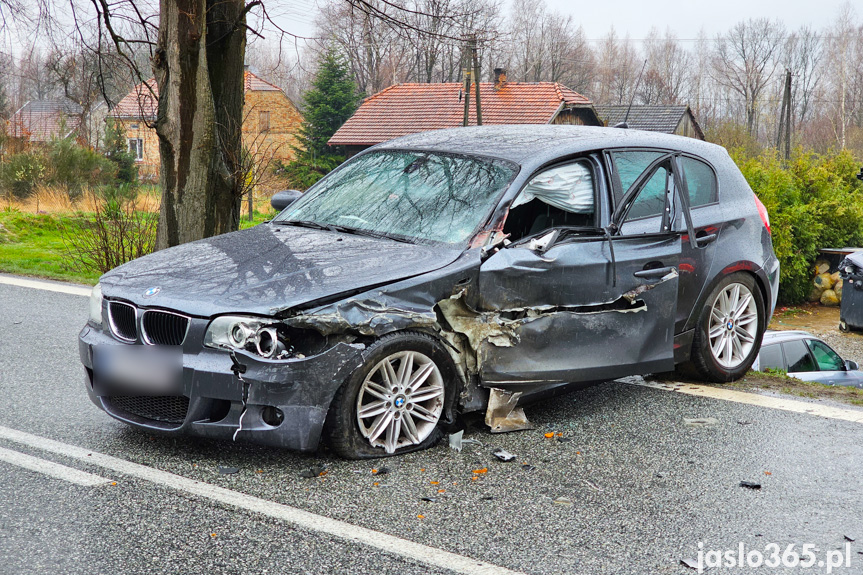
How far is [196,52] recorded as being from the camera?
31.3 feet

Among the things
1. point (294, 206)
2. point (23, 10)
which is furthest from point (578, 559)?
point (23, 10)

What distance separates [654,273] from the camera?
5.27 m

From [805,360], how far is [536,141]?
735 centimetres

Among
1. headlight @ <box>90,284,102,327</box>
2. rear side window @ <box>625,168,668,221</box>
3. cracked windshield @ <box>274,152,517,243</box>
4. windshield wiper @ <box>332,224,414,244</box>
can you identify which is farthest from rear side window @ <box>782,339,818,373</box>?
headlight @ <box>90,284,102,327</box>

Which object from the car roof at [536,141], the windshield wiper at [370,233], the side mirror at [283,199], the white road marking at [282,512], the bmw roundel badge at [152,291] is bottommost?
the white road marking at [282,512]

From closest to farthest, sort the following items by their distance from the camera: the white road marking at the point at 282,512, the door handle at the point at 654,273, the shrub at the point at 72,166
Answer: the white road marking at the point at 282,512 < the door handle at the point at 654,273 < the shrub at the point at 72,166

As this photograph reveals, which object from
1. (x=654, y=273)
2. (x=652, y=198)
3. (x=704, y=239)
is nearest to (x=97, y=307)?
(x=654, y=273)

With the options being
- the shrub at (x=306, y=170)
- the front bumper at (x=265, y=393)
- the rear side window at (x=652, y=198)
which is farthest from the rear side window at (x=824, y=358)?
the shrub at (x=306, y=170)

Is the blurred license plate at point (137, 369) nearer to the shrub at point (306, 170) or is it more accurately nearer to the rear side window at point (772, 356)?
the rear side window at point (772, 356)

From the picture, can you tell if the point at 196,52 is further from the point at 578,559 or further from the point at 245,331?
the point at 578,559

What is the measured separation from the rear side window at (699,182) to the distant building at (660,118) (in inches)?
1977

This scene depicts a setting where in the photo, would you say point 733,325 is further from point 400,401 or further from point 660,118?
point 660,118

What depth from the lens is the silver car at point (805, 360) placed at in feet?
35.1

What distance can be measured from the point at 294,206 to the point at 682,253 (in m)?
2.61
